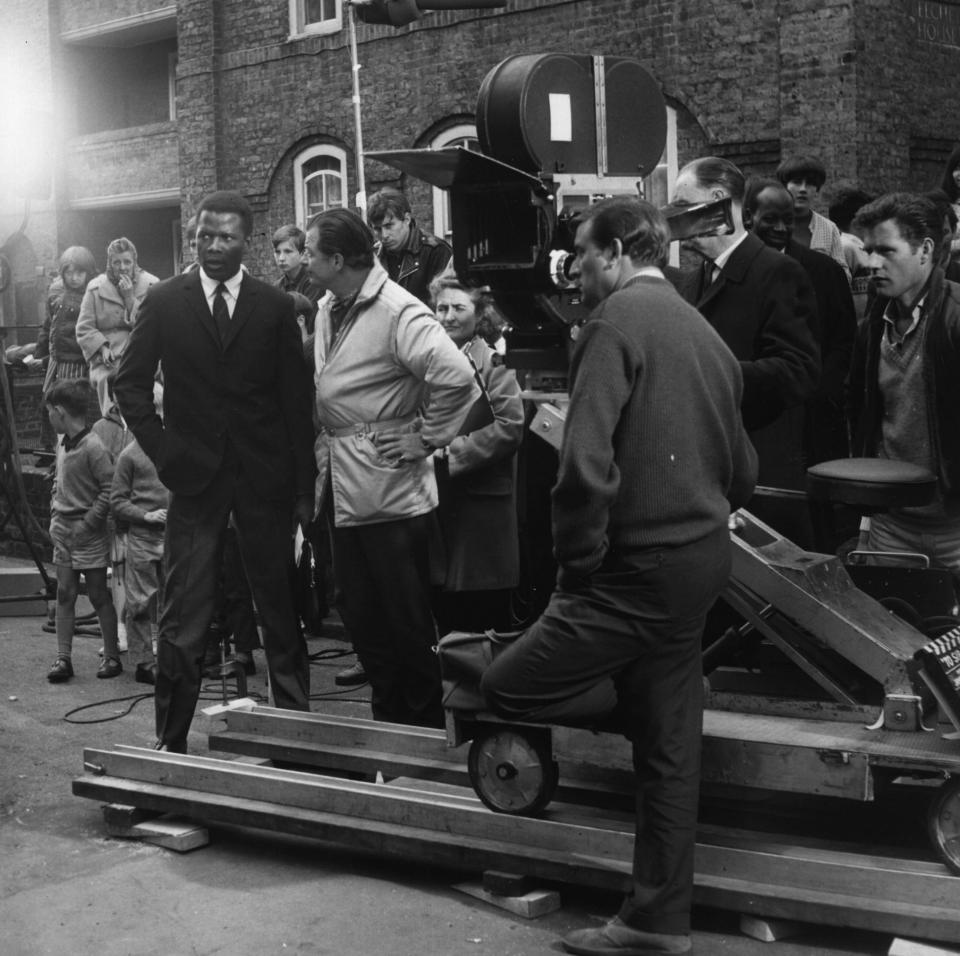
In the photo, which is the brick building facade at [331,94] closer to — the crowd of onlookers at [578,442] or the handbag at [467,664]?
the crowd of onlookers at [578,442]

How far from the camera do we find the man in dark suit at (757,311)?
542 cm

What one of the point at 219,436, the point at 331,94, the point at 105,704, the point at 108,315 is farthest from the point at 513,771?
the point at 331,94

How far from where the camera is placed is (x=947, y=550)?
18.4 feet

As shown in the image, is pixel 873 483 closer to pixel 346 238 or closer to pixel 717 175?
pixel 717 175

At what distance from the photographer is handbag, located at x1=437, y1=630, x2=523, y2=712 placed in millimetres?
4984

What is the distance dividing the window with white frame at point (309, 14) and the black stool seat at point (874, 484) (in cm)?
1425

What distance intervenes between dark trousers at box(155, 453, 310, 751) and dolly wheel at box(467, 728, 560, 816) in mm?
1596

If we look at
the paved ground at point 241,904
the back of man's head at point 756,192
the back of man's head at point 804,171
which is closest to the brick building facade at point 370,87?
the back of man's head at point 804,171

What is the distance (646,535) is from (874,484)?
3.69 feet

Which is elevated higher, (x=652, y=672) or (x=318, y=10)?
(x=318, y=10)

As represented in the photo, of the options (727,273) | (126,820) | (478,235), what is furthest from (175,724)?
(727,273)

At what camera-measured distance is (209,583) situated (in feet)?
20.8

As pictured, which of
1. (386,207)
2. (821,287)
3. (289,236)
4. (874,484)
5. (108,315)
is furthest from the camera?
(108,315)

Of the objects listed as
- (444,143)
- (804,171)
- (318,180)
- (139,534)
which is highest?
(444,143)
